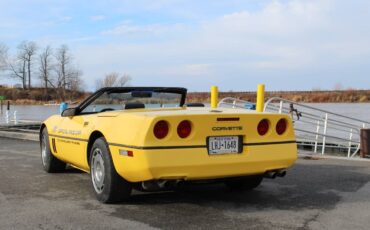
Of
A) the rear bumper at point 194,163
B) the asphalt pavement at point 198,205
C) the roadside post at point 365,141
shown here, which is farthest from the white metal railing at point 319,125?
the rear bumper at point 194,163

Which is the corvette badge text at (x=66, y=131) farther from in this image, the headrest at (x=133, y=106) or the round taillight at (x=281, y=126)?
the round taillight at (x=281, y=126)

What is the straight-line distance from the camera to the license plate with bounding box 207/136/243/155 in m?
4.92

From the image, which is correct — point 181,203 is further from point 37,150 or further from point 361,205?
point 37,150

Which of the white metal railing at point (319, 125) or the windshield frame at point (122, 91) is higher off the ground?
the windshield frame at point (122, 91)

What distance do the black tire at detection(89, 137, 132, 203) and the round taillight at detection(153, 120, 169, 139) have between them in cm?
74

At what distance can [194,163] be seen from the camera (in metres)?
4.77

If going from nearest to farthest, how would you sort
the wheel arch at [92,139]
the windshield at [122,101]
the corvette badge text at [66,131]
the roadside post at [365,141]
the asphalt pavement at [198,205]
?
the asphalt pavement at [198,205] < the wheel arch at [92,139] < the corvette badge text at [66,131] < the windshield at [122,101] < the roadside post at [365,141]

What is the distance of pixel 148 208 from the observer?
5105 mm

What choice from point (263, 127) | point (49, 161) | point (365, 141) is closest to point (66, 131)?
point (49, 161)

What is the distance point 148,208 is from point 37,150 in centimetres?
669

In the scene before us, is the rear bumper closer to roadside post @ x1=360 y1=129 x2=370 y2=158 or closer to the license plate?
the license plate

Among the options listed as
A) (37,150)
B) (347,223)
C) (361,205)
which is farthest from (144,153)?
(37,150)

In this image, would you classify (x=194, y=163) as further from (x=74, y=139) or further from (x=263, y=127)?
(x=74, y=139)

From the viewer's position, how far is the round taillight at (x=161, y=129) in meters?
4.76
